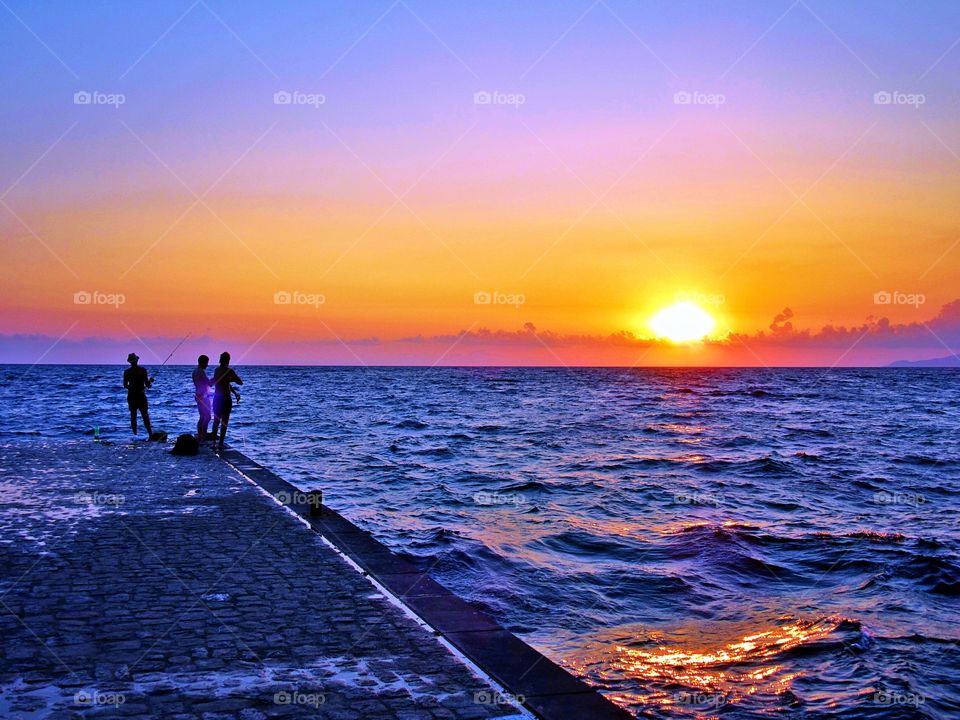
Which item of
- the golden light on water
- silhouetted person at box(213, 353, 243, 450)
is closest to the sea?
the golden light on water

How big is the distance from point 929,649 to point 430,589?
18.0ft

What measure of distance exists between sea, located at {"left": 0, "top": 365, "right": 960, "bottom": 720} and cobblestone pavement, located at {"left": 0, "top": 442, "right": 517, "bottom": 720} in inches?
94.0

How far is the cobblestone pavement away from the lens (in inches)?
196

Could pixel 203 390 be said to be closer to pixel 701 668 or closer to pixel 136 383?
pixel 136 383

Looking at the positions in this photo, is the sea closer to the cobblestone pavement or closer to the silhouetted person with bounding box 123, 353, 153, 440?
the cobblestone pavement

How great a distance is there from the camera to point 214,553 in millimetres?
8812

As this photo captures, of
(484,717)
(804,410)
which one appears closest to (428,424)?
(804,410)

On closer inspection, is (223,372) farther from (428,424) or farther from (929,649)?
A: (428,424)

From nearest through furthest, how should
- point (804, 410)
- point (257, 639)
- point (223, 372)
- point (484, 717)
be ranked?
point (484, 717), point (257, 639), point (223, 372), point (804, 410)

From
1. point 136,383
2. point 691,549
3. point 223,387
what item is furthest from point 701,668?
point 136,383

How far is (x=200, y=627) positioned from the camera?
20.8ft

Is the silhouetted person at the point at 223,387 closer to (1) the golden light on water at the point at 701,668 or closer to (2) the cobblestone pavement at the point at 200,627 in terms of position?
(2) the cobblestone pavement at the point at 200,627

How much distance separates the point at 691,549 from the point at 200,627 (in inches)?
364

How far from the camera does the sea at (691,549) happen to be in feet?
26.2
